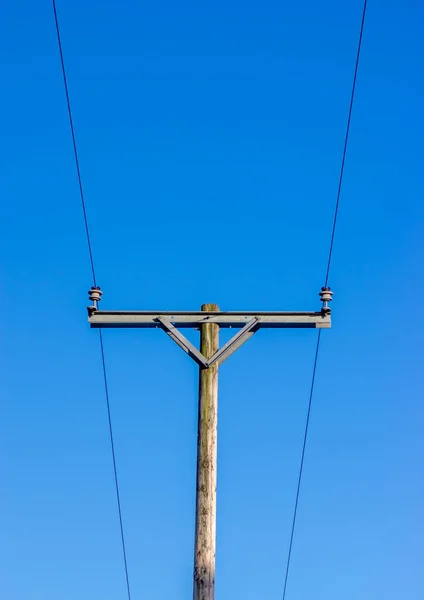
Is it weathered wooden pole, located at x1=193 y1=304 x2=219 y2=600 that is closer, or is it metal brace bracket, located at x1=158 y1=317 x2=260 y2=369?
weathered wooden pole, located at x1=193 y1=304 x2=219 y2=600

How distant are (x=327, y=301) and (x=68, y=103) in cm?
385

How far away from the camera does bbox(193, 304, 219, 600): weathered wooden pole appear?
7.78 m

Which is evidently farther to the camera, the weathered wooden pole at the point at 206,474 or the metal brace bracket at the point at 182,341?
the metal brace bracket at the point at 182,341

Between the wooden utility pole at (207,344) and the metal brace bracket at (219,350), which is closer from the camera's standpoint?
the wooden utility pole at (207,344)

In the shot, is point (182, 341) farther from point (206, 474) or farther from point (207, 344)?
point (206, 474)

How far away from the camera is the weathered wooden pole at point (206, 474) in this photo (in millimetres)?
7781

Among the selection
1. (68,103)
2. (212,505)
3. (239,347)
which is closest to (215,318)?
(239,347)

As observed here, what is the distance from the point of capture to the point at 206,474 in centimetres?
809

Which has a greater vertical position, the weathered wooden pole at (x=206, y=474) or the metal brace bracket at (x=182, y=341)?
the metal brace bracket at (x=182, y=341)

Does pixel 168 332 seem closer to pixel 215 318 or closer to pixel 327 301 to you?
pixel 215 318

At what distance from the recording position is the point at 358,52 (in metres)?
10.4

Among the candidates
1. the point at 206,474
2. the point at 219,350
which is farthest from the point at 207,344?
the point at 206,474

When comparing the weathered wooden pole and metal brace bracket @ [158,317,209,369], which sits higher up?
metal brace bracket @ [158,317,209,369]

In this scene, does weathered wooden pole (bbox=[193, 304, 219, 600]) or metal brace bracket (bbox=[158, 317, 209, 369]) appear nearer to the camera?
weathered wooden pole (bbox=[193, 304, 219, 600])
